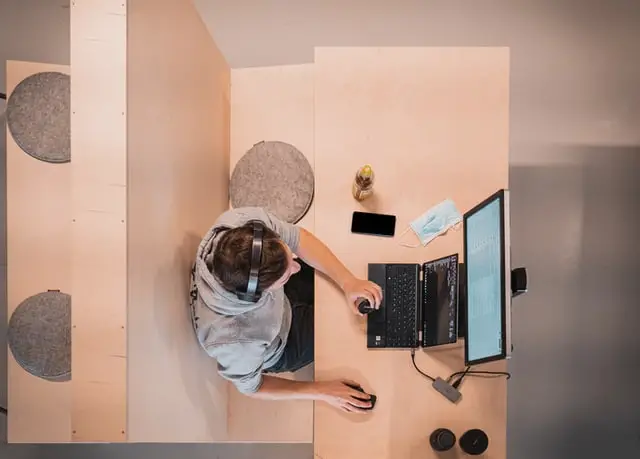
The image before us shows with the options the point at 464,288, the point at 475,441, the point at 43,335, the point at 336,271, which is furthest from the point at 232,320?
the point at 43,335

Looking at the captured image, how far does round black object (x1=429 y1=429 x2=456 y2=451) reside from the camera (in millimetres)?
1327

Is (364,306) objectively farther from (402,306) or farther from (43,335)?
(43,335)

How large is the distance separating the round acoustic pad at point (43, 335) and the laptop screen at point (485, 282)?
1.35 meters

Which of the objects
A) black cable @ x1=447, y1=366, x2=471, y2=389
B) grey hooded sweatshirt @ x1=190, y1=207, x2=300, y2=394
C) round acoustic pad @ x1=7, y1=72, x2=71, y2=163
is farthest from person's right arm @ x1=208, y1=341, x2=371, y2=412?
round acoustic pad @ x1=7, y1=72, x2=71, y2=163

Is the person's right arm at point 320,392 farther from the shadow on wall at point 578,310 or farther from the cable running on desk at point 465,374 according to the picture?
the shadow on wall at point 578,310

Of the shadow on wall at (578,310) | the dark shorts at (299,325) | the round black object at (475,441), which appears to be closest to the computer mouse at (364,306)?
the dark shorts at (299,325)

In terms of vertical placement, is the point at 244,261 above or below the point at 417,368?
above

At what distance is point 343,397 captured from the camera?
1349 mm

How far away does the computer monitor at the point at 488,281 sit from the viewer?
1.03 m

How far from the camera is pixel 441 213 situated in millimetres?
1436

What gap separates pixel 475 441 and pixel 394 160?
2.73 feet

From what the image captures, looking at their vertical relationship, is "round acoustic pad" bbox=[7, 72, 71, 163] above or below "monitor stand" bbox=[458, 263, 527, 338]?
above

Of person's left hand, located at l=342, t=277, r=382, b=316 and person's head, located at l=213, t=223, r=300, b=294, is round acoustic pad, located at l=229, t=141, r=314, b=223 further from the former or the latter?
person's head, located at l=213, t=223, r=300, b=294

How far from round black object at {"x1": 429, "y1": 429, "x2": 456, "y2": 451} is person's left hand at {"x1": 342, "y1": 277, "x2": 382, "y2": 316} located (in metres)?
0.39
